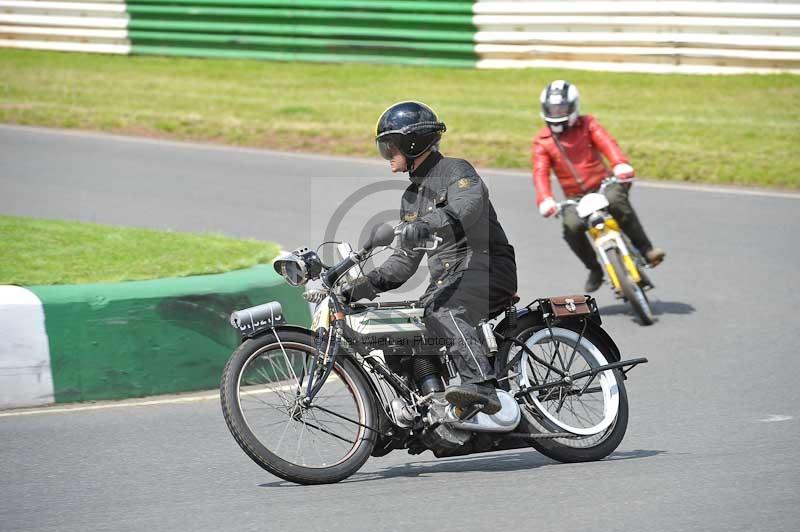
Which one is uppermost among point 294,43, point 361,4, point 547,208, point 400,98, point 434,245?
point 361,4

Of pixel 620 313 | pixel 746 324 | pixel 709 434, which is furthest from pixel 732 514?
pixel 620 313

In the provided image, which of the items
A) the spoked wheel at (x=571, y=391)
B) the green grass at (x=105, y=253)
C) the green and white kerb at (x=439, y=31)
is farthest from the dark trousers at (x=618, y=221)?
the green and white kerb at (x=439, y=31)

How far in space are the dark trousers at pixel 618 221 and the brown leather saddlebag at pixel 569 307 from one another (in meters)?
3.75

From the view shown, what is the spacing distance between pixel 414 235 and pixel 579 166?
16.6ft

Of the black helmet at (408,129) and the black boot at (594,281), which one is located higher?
the black helmet at (408,129)

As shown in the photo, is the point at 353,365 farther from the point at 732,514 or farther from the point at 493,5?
the point at 493,5

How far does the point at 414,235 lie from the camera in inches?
205

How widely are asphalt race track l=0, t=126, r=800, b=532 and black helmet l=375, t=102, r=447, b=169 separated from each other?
152cm

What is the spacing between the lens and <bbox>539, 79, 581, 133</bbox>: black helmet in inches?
388

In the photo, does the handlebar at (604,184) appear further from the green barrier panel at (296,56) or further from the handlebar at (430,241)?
the green barrier panel at (296,56)

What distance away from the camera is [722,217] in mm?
12445

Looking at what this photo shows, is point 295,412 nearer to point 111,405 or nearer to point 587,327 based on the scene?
point 587,327

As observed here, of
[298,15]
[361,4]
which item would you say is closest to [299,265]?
[361,4]

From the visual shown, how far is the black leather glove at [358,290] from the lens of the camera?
564 cm
